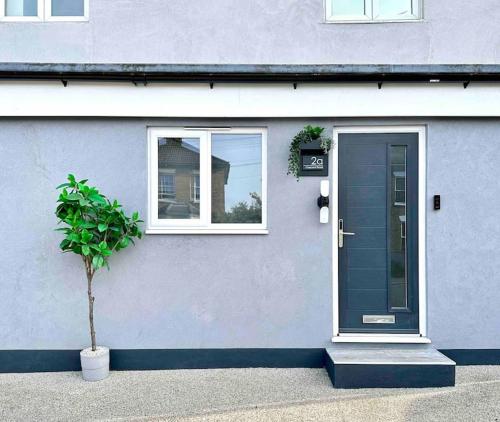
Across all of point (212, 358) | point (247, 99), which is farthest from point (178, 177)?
point (212, 358)

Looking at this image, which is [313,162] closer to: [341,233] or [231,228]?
[341,233]

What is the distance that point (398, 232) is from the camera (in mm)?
4277

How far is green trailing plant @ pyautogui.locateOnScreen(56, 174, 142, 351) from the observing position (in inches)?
147

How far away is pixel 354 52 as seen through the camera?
4184mm

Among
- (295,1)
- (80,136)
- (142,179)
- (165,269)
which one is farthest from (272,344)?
(295,1)

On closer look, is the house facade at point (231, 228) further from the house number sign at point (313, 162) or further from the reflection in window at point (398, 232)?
the reflection in window at point (398, 232)

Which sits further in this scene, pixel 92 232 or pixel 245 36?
pixel 245 36

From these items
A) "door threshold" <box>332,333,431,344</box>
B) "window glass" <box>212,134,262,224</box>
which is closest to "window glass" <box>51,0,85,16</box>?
"window glass" <box>212,134,262,224</box>

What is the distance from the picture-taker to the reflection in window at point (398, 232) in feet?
14.0

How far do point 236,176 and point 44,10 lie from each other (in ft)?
9.18

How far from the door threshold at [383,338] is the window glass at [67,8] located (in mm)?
4602

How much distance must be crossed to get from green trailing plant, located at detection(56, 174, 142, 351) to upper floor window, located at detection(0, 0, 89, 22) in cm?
189

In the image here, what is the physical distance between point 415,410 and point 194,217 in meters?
2.83

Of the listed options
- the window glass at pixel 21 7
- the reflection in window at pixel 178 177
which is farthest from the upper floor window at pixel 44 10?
the reflection in window at pixel 178 177
